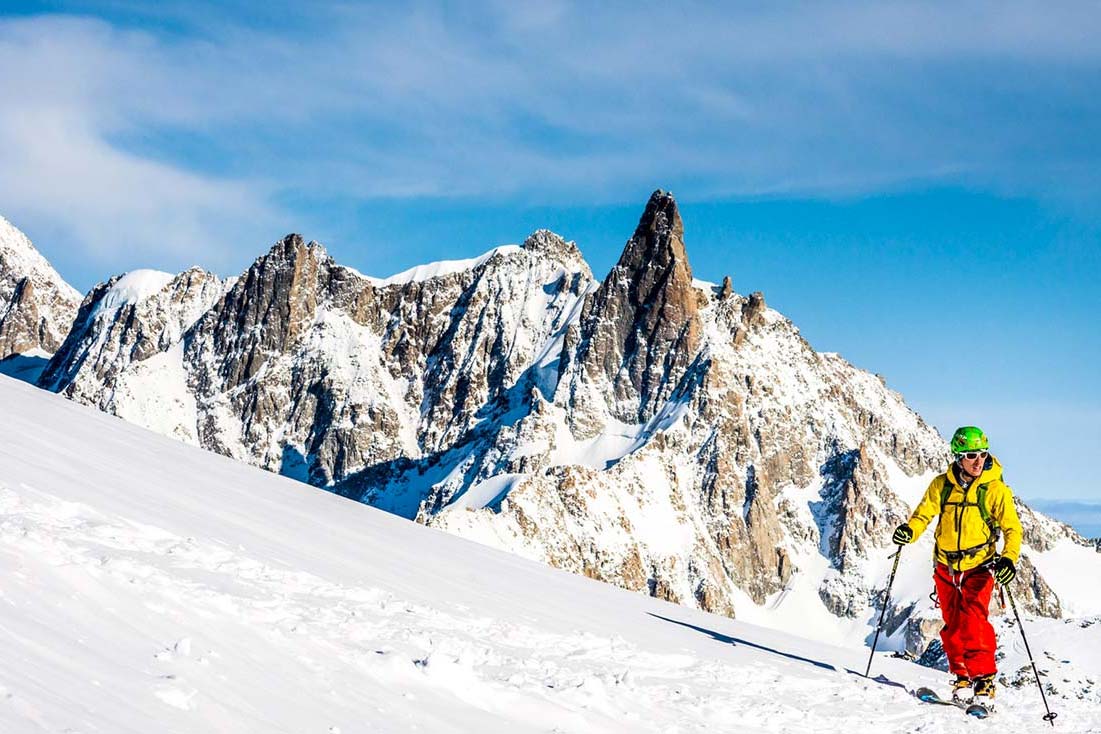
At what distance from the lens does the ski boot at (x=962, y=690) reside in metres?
11.7

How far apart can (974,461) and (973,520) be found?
2.48 ft

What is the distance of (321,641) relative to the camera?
26.9 feet

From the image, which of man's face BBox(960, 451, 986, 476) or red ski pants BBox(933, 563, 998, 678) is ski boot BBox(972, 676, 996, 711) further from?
man's face BBox(960, 451, 986, 476)

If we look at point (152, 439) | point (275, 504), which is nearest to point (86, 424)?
point (152, 439)

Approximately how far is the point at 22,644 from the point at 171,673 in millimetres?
921

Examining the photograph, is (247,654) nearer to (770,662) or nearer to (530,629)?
(530,629)

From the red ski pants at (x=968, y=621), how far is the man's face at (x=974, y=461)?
1.27 m

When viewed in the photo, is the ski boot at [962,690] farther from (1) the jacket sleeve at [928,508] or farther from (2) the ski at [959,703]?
(1) the jacket sleeve at [928,508]

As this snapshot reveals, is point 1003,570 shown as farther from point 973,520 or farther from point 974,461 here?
point 974,461

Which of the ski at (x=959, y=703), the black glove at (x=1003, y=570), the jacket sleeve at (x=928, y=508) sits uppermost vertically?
the jacket sleeve at (x=928, y=508)

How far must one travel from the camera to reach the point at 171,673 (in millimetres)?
6387

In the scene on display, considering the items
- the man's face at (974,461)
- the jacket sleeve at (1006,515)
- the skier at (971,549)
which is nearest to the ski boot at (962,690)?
the skier at (971,549)

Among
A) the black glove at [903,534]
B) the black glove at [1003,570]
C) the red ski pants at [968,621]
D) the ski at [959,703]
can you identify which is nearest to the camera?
the ski at [959,703]

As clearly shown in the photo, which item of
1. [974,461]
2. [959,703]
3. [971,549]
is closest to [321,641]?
[959,703]
